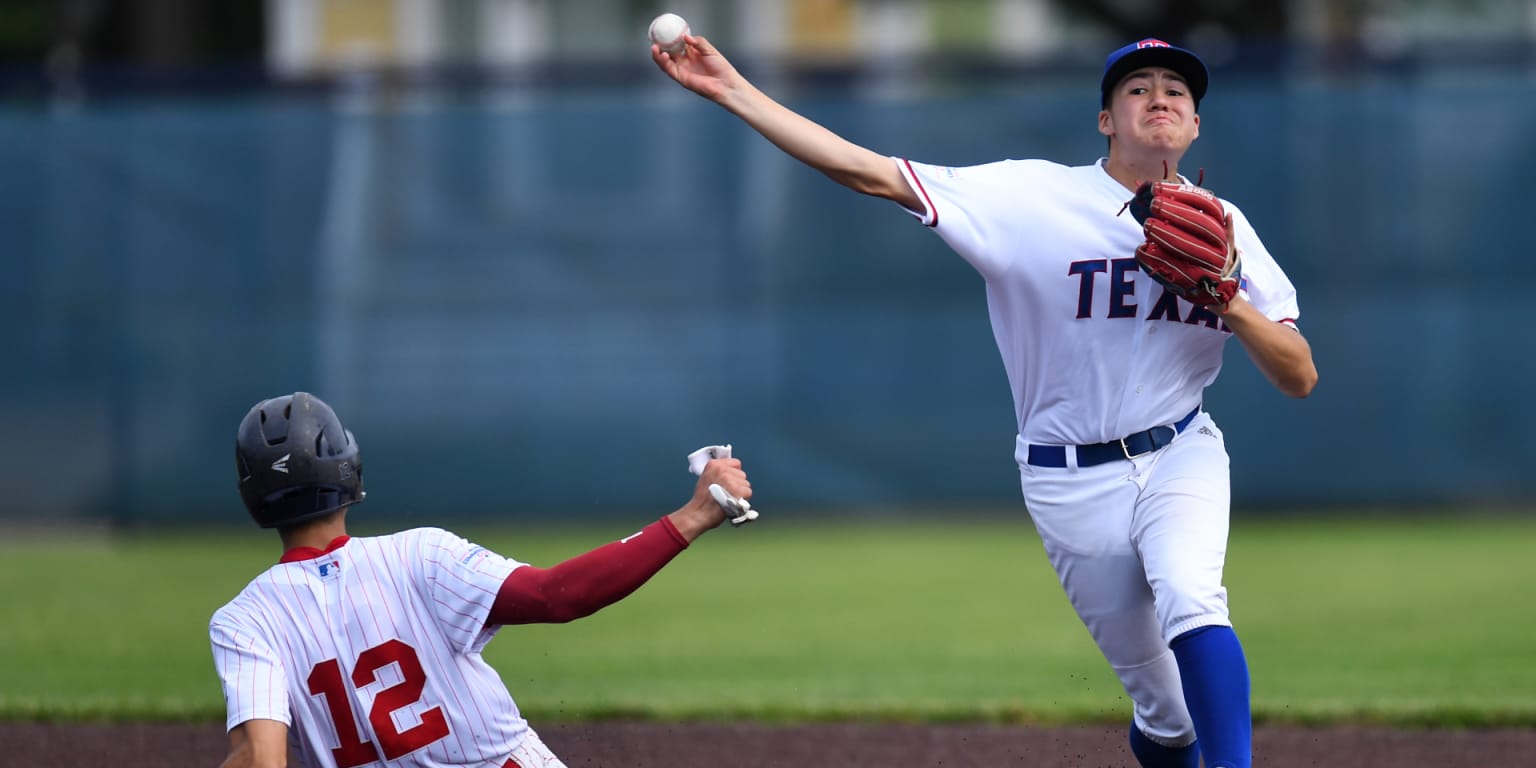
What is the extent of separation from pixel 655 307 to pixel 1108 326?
20.7 ft

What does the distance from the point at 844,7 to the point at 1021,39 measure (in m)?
1.45

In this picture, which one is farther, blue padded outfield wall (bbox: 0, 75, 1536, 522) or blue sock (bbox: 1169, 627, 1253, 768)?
blue padded outfield wall (bbox: 0, 75, 1536, 522)

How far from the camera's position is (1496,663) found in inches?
228

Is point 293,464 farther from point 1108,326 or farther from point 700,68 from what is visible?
point 1108,326

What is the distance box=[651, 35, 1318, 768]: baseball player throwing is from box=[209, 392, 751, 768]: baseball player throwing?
3.18 feet

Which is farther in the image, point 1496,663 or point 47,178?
point 47,178

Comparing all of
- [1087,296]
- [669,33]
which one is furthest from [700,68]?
[1087,296]

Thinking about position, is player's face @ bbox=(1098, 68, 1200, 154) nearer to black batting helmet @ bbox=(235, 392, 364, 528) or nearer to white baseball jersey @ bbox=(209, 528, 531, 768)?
white baseball jersey @ bbox=(209, 528, 531, 768)

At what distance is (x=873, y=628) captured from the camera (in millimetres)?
6965

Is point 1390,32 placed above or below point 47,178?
above

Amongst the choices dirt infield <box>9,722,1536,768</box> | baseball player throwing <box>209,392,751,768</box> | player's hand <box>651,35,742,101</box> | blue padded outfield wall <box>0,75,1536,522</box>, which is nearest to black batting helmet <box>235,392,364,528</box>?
baseball player throwing <box>209,392,751,768</box>

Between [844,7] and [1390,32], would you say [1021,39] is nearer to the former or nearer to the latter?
[844,7]

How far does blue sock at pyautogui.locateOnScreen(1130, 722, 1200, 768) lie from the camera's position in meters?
3.72

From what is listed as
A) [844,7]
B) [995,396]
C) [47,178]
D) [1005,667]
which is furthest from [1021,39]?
[1005,667]
